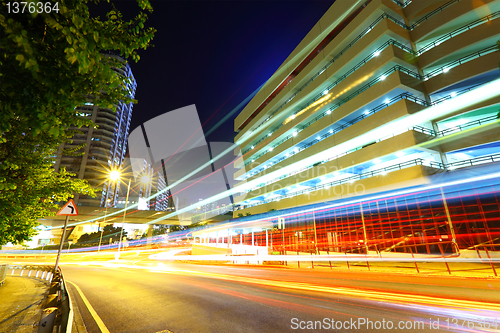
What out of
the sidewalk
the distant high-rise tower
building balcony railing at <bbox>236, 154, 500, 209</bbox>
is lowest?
the sidewalk

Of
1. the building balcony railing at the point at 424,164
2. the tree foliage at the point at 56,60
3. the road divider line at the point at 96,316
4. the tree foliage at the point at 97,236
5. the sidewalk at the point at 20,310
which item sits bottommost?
the sidewalk at the point at 20,310

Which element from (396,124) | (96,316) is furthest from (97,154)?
(96,316)

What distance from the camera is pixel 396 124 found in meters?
20.4

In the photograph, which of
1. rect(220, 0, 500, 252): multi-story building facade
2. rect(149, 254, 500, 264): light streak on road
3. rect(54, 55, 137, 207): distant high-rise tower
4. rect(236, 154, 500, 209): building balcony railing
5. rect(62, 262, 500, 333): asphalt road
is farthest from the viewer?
rect(54, 55, 137, 207): distant high-rise tower

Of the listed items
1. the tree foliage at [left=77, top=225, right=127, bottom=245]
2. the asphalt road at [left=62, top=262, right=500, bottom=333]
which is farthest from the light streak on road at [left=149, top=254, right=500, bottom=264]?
the tree foliage at [left=77, top=225, right=127, bottom=245]

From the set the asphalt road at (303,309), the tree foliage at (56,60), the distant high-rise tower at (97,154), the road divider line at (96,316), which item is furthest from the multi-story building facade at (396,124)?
the distant high-rise tower at (97,154)

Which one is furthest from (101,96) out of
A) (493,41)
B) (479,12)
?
(479,12)

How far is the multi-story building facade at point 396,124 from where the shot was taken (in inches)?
661

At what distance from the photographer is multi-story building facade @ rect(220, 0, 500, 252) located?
16.8 m

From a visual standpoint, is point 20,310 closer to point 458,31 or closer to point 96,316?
point 96,316

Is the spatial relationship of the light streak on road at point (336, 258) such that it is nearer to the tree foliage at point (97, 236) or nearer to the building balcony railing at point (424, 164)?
the building balcony railing at point (424, 164)

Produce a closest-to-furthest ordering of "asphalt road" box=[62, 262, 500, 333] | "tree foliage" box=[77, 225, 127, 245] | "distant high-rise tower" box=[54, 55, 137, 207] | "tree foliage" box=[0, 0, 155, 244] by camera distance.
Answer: "tree foliage" box=[0, 0, 155, 244]
"asphalt road" box=[62, 262, 500, 333]
"tree foliage" box=[77, 225, 127, 245]
"distant high-rise tower" box=[54, 55, 137, 207]

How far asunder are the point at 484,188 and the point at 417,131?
606cm

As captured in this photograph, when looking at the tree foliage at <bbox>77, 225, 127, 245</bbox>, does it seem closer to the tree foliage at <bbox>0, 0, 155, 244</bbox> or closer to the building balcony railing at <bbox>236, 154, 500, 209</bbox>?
the building balcony railing at <bbox>236, 154, 500, 209</bbox>
